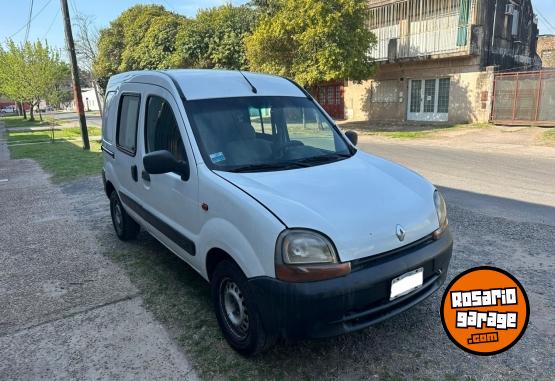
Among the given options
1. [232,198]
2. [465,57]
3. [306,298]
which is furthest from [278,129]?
[465,57]

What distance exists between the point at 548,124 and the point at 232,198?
19.1 meters

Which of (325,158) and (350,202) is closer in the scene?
(350,202)

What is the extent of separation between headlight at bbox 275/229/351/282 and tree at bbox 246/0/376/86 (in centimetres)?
1707

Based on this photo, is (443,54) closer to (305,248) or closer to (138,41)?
(305,248)

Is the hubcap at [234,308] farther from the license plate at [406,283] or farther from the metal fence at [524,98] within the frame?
the metal fence at [524,98]

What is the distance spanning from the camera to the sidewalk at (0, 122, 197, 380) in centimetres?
294

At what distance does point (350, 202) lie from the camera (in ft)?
8.77

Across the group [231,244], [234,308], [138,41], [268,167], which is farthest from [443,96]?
[138,41]

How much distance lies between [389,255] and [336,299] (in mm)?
469

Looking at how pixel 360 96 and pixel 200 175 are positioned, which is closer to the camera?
pixel 200 175

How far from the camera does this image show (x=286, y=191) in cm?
273

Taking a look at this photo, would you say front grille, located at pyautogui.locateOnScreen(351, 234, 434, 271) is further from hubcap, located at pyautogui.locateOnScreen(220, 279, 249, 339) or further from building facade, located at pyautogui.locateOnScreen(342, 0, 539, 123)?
building facade, located at pyautogui.locateOnScreen(342, 0, 539, 123)

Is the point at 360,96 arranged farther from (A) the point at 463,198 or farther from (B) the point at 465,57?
(A) the point at 463,198

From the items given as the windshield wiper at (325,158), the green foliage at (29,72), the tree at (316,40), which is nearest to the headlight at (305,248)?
the windshield wiper at (325,158)
